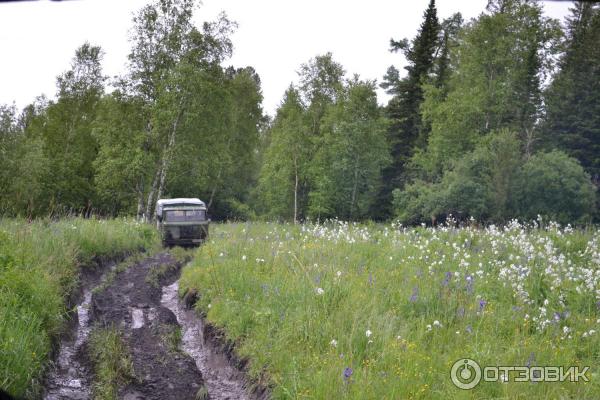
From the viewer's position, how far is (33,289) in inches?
267

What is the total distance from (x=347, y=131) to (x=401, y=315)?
27.9m

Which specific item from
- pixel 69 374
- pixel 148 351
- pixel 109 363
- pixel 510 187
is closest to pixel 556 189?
pixel 510 187

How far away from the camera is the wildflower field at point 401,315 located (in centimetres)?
470

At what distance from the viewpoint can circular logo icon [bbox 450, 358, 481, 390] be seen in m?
4.51

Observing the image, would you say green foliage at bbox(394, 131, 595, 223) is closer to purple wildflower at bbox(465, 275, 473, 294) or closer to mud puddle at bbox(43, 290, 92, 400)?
purple wildflower at bbox(465, 275, 473, 294)

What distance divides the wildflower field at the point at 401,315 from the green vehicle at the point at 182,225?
28.7ft

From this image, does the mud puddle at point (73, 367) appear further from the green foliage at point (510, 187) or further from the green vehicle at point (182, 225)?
the green foliage at point (510, 187)

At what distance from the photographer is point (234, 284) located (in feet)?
28.7

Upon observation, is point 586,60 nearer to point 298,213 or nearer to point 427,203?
point 427,203

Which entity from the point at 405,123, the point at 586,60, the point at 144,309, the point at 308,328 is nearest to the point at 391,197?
the point at 405,123

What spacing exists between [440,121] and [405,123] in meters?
6.09

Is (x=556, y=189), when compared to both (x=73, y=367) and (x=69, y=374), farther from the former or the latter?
(x=69, y=374)

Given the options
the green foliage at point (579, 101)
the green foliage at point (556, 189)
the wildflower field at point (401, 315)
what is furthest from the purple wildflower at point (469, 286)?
the green foliage at point (579, 101)

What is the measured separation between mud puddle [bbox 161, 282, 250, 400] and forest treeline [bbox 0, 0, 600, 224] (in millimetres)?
16742
